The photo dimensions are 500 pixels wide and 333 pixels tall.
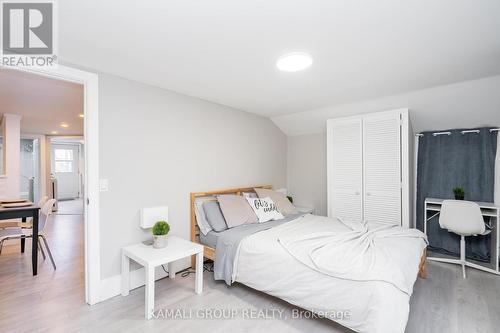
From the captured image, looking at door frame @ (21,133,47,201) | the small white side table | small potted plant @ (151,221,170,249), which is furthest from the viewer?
door frame @ (21,133,47,201)

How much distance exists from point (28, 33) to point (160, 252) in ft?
6.58

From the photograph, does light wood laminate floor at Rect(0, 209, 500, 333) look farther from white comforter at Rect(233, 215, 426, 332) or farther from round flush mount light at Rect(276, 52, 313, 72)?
round flush mount light at Rect(276, 52, 313, 72)

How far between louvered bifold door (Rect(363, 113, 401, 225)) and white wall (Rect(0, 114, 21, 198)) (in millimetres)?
6291

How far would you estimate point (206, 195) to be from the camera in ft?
10.8

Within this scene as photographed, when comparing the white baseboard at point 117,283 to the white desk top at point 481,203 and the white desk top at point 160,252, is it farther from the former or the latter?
the white desk top at point 481,203

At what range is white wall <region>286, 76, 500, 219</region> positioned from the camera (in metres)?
2.86

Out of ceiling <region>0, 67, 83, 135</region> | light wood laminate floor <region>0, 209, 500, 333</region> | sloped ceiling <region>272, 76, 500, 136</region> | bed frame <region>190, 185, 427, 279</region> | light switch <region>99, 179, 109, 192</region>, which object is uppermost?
ceiling <region>0, 67, 83, 135</region>

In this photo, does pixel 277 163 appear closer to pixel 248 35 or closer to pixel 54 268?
pixel 248 35

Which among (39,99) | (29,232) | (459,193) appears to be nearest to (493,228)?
(459,193)

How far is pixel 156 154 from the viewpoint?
9.08 ft

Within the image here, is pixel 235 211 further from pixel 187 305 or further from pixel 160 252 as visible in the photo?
pixel 187 305

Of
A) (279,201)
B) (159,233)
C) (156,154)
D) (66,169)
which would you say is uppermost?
(156,154)

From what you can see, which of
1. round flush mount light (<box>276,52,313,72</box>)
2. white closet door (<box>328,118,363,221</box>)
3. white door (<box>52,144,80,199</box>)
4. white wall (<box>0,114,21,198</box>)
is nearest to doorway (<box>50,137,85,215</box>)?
white door (<box>52,144,80,199</box>)

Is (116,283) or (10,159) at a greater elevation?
(10,159)
